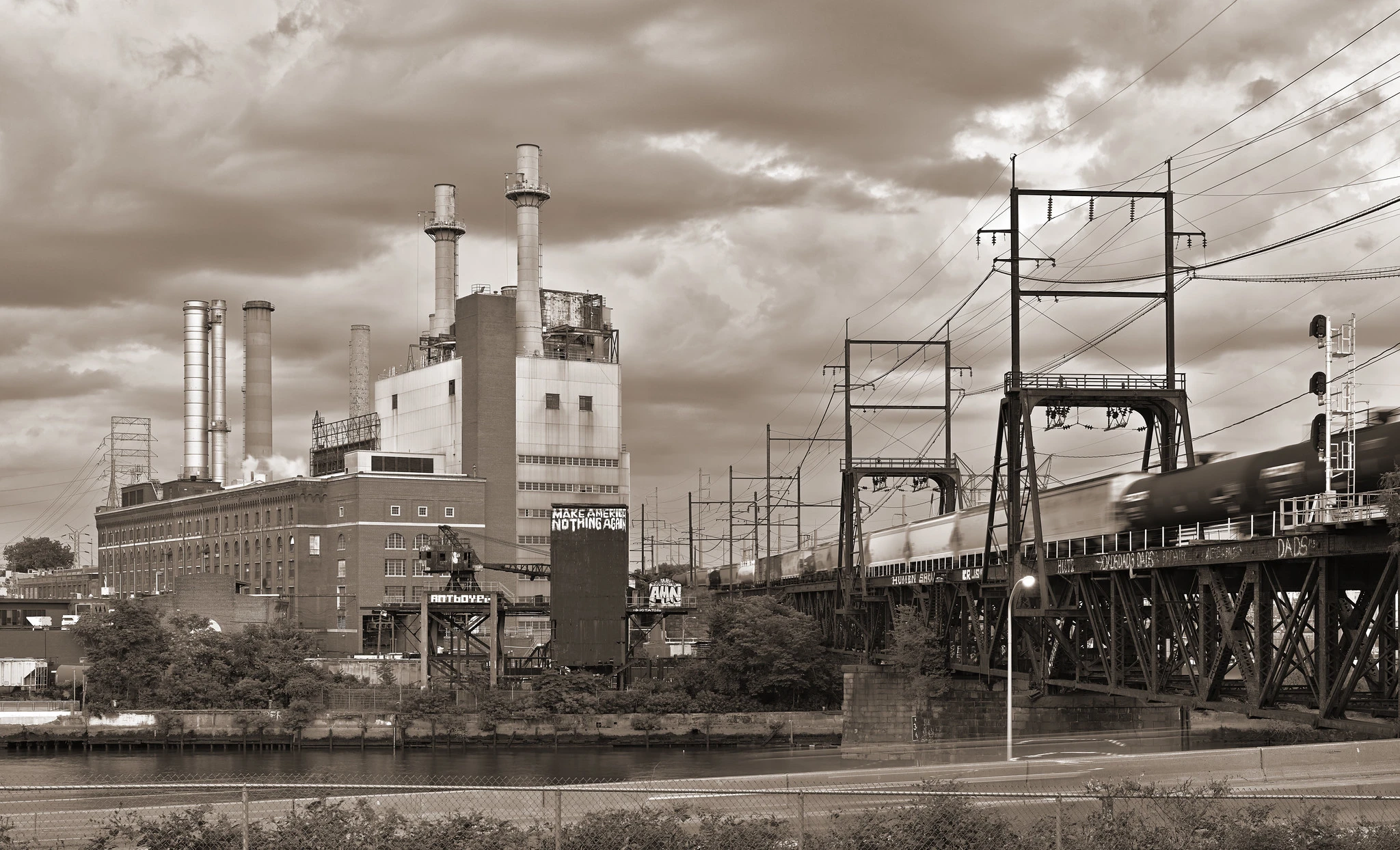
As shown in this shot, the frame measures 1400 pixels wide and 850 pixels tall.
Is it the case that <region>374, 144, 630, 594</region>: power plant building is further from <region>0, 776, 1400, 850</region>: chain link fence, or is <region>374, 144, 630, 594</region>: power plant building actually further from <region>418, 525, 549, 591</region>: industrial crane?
<region>0, 776, 1400, 850</region>: chain link fence

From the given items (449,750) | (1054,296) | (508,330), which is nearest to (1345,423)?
(1054,296)

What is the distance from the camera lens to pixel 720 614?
324 ft

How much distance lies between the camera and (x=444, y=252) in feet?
521

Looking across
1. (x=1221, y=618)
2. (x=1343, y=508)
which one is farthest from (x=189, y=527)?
(x=1343, y=508)

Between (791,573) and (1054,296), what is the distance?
5814 cm

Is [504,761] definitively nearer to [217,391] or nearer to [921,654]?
[921,654]

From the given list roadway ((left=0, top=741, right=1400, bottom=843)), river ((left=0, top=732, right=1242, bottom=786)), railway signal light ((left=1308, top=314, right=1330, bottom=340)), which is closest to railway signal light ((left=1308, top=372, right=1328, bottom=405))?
railway signal light ((left=1308, top=314, right=1330, bottom=340))

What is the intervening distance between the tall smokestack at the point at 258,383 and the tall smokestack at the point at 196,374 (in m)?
5.24

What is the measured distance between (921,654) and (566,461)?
75.5 meters

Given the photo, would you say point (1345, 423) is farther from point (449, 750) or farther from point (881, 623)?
point (449, 750)

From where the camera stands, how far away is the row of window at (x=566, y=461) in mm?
141625

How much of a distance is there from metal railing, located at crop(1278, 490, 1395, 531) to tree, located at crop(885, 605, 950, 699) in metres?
37.7

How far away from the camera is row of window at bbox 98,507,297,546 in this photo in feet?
466

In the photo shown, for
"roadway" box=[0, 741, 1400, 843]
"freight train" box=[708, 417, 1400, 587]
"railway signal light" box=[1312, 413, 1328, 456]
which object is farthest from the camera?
"freight train" box=[708, 417, 1400, 587]
